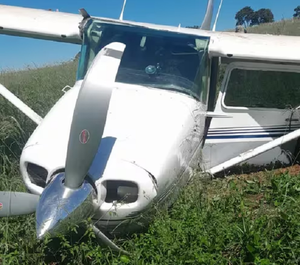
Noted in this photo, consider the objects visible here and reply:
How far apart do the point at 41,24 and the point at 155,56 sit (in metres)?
2.20

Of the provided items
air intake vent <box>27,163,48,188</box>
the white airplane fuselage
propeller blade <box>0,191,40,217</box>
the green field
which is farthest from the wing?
propeller blade <box>0,191,40,217</box>

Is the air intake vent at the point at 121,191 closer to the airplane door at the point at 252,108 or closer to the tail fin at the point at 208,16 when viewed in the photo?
the airplane door at the point at 252,108

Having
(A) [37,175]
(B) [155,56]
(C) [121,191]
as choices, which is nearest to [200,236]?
(C) [121,191]

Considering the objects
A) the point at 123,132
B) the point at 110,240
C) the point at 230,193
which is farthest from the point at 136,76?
the point at 110,240

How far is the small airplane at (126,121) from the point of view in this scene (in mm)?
3660

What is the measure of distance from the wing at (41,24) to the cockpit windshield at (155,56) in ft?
2.56

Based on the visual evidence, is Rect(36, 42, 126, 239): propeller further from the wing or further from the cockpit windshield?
the wing

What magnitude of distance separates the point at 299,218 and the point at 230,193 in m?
1.30

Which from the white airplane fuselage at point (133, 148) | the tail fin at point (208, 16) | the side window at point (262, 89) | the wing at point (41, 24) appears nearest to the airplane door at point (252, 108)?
the side window at point (262, 89)

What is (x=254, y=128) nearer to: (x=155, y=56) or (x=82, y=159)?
(x=155, y=56)

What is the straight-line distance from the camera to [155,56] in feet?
18.1

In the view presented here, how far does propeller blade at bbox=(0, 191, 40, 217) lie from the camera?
3.86 metres

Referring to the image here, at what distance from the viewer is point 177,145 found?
4496 mm

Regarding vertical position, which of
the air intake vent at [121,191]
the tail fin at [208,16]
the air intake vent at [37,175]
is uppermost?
the tail fin at [208,16]
